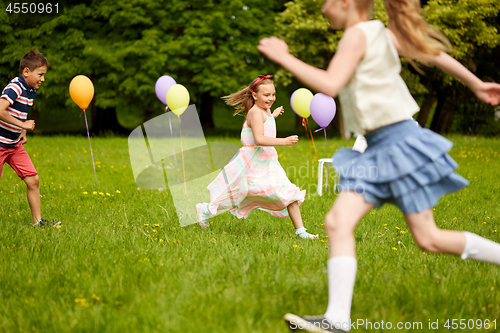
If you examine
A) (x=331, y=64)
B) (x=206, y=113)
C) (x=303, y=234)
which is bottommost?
(x=206, y=113)

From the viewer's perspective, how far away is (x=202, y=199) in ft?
20.8

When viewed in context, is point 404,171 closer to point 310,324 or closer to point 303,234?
point 310,324

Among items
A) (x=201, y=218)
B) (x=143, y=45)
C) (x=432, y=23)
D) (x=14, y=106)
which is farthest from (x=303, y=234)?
(x=143, y=45)

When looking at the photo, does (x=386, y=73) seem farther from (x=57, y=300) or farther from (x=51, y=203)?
(x=51, y=203)

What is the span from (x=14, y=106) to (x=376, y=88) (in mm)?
3647

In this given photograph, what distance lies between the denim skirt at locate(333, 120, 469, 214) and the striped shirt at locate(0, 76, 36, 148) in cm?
349

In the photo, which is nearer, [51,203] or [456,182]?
[456,182]

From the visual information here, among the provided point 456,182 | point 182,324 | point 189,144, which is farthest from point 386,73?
point 189,144

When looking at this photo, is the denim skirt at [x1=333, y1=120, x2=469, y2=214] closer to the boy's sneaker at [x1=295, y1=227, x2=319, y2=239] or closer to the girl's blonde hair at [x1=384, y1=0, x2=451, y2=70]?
the girl's blonde hair at [x1=384, y1=0, x2=451, y2=70]

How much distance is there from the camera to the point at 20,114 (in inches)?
175

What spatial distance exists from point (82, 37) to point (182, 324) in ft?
60.0

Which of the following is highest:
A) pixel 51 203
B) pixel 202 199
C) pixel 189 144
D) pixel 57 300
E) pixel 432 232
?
pixel 432 232

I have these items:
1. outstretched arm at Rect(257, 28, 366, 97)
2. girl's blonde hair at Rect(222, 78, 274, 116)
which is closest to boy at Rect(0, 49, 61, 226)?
girl's blonde hair at Rect(222, 78, 274, 116)

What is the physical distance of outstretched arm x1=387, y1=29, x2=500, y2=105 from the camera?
2.47 meters
